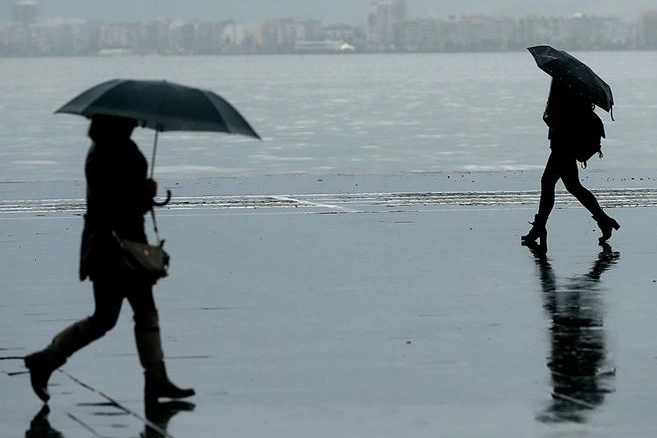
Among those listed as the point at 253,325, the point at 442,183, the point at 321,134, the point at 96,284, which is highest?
the point at 96,284

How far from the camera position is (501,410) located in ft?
30.1

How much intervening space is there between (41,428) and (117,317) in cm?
91

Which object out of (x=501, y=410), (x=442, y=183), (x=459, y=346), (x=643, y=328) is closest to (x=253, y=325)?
(x=459, y=346)

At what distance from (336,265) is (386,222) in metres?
3.93

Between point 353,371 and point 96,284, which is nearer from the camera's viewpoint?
point 96,284

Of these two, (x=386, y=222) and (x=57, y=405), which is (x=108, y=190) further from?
(x=386, y=222)

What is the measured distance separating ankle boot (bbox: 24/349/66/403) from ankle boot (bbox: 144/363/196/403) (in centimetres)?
47

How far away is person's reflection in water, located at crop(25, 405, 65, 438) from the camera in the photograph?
28.4 feet

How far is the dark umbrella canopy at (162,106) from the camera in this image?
929cm

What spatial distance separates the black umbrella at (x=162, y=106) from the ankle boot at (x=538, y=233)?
7739 mm

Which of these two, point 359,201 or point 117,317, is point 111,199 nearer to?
point 117,317

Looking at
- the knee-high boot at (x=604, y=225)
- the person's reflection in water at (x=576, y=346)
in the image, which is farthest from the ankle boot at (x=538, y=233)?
the person's reflection in water at (x=576, y=346)

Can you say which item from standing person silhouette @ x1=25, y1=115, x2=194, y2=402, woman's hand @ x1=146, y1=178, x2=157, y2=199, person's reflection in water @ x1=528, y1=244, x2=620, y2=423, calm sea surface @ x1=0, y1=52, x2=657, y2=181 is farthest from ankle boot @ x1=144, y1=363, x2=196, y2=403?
calm sea surface @ x1=0, y1=52, x2=657, y2=181

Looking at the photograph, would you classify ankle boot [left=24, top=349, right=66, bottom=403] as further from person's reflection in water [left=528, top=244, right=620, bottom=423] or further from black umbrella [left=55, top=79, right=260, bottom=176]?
person's reflection in water [left=528, top=244, right=620, bottom=423]
